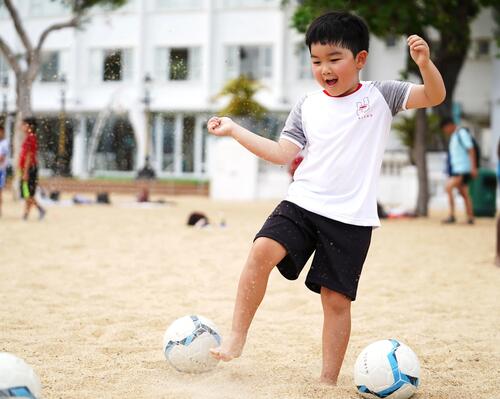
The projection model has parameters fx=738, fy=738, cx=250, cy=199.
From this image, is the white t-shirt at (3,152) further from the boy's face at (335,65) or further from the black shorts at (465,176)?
the boy's face at (335,65)

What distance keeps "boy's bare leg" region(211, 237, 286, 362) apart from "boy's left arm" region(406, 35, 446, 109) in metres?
0.92

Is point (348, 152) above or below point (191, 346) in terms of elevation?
above

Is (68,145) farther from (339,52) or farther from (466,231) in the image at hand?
(339,52)

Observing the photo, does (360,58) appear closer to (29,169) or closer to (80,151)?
(29,169)

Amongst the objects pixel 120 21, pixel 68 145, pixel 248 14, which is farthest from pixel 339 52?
pixel 68 145

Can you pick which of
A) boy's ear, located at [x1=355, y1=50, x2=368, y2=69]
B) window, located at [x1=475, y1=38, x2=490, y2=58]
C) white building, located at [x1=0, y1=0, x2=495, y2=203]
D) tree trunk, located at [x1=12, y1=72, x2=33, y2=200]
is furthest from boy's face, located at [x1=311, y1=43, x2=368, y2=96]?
window, located at [x1=475, y1=38, x2=490, y2=58]

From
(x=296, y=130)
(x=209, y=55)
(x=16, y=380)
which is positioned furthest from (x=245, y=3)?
(x=16, y=380)

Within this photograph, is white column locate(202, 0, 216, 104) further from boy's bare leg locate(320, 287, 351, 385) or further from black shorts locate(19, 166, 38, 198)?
boy's bare leg locate(320, 287, 351, 385)

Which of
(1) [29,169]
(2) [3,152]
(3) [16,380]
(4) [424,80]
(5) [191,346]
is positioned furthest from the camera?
(2) [3,152]

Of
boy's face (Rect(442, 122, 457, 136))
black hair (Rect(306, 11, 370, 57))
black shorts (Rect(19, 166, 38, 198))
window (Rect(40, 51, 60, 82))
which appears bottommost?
black shorts (Rect(19, 166, 38, 198))

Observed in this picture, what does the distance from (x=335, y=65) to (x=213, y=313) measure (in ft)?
8.64

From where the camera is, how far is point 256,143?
11.5 feet

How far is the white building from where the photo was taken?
100 feet

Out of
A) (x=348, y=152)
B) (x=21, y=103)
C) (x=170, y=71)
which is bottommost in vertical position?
(x=348, y=152)
